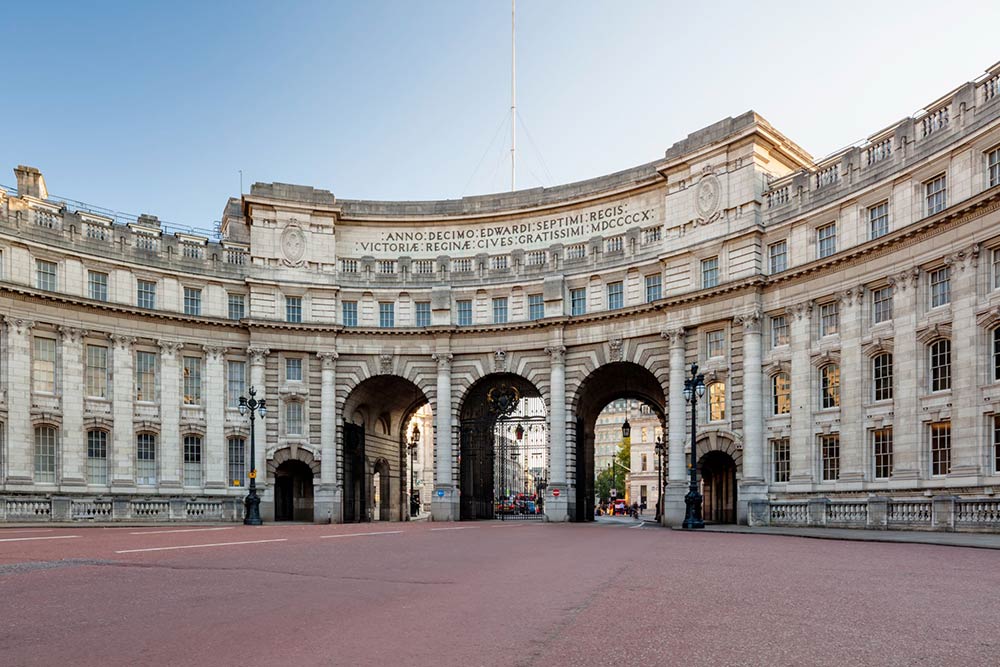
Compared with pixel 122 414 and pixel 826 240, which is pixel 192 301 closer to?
pixel 122 414

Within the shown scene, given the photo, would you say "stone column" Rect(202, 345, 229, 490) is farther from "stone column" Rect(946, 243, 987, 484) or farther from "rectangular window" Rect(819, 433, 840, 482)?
"stone column" Rect(946, 243, 987, 484)

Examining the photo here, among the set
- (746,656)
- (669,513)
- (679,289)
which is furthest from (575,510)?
A: (746,656)

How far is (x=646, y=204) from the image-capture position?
158ft

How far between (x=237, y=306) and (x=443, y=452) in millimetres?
14631

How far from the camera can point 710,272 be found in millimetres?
43906

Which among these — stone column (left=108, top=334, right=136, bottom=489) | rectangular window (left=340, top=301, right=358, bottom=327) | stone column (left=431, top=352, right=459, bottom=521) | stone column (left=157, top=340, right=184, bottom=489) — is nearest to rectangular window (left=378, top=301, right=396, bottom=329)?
rectangular window (left=340, top=301, right=358, bottom=327)

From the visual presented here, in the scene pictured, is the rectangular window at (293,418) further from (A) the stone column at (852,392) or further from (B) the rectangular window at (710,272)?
(A) the stone column at (852,392)

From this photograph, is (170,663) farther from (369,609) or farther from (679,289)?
(679,289)

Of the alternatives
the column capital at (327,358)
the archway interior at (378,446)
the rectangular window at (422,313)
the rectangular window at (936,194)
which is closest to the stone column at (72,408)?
the column capital at (327,358)

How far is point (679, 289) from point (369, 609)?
36.8 m

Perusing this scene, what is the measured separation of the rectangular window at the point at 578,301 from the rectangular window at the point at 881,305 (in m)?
16.8

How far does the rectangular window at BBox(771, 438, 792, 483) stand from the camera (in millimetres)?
39750

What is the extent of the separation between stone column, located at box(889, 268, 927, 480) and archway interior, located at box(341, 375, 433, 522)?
95.5ft

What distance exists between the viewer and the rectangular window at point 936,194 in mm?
32844
